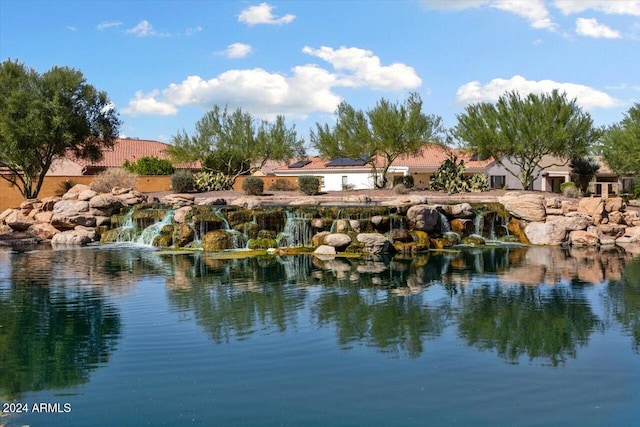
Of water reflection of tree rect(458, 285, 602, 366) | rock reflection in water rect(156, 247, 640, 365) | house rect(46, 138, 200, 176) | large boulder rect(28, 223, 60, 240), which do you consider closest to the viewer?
water reflection of tree rect(458, 285, 602, 366)

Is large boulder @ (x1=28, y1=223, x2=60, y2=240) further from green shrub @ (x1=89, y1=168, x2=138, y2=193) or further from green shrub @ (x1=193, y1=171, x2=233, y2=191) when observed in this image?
green shrub @ (x1=193, y1=171, x2=233, y2=191)

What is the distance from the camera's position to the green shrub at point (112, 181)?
41.7 m

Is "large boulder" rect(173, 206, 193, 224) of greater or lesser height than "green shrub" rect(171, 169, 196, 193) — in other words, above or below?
below

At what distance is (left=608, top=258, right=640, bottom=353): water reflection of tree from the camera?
42.1 feet

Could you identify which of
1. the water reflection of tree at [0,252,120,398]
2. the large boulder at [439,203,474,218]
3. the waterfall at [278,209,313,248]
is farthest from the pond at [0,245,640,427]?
the large boulder at [439,203,474,218]

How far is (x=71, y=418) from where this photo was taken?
8023 mm

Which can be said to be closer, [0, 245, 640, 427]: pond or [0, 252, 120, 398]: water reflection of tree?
[0, 245, 640, 427]: pond

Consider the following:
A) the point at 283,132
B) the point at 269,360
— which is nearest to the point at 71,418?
the point at 269,360

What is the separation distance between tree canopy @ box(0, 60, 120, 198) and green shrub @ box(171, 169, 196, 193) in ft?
17.5

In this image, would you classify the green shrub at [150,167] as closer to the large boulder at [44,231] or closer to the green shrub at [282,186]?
the green shrub at [282,186]

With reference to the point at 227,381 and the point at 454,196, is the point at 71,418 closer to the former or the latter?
the point at 227,381

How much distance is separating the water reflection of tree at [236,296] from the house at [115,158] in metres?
32.7

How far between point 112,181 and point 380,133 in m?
19.8

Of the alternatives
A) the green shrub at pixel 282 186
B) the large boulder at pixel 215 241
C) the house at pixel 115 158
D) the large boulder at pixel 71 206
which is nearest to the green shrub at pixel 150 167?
the house at pixel 115 158
